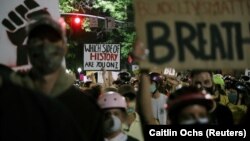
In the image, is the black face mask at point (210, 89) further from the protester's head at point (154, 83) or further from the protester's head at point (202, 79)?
the protester's head at point (154, 83)

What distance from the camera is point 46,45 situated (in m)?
3.69

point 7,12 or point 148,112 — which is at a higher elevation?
point 7,12

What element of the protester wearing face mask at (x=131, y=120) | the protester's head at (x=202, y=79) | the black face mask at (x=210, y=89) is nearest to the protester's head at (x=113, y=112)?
the protester wearing face mask at (x=131, y=120)

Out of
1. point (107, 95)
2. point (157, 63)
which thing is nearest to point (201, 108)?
point (157, 63)

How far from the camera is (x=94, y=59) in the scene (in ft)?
48.3

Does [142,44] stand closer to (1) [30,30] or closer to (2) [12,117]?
(1) [30,30]

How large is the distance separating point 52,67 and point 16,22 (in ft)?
7.05

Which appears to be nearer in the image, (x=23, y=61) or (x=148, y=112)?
(x=148, y=112)

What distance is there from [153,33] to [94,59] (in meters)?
10.3

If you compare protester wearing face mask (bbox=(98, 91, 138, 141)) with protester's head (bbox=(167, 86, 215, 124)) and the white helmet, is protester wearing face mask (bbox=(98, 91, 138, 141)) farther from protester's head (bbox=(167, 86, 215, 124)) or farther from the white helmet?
protester's head (bbox=(167, 86, 215, 124))

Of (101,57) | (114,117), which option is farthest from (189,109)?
(101,57)

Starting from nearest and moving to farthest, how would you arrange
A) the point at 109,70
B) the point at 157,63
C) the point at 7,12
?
the point at 157,63 → the point at 7,12 → the point at 109,70

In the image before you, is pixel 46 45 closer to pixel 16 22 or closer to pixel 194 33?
pixel 194 33

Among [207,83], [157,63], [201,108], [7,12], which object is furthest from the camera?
[7,12]
